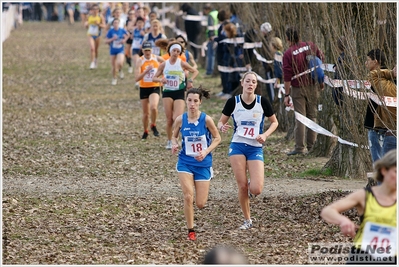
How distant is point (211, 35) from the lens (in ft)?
92.0

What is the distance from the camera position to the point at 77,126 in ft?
64.2

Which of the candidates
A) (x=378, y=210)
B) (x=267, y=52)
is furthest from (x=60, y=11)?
(x=378, y=210)

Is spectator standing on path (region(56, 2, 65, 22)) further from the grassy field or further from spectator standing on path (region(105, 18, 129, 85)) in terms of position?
the grassy field

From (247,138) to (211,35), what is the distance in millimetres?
18222

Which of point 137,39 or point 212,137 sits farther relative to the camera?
point 137,39

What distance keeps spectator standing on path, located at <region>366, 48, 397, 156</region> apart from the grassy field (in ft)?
3.66

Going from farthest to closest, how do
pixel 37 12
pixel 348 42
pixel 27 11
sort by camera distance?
pixel 27 11, pixel 37 12, pixel 348 42

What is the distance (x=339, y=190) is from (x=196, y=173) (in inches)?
91.8

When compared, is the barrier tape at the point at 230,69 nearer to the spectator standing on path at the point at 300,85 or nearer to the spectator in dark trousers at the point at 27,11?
the spectator standing on path at the point at 300,85

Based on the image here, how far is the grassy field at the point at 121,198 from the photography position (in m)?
9.37

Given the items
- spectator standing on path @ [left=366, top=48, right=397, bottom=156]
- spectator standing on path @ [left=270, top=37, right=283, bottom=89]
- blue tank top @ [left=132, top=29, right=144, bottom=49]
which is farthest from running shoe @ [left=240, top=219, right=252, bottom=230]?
blue tank top @ [left=132, top=29, right=144, bottom=49]

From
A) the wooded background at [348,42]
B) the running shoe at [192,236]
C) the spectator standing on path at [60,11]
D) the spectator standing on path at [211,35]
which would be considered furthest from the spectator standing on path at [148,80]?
the spectator standing on path at [60,11]

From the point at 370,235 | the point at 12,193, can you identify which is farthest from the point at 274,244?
the point at 12,193

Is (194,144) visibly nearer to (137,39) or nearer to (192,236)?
(192,236)
